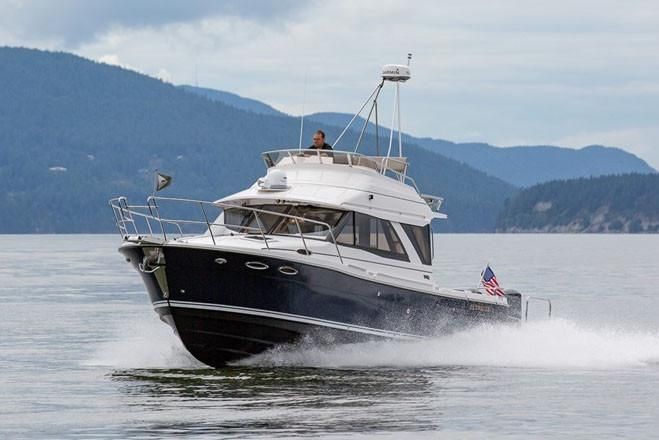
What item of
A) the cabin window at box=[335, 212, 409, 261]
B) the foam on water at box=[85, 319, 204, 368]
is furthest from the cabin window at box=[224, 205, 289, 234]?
the foam on water at box=[85, 319, 204, 368]

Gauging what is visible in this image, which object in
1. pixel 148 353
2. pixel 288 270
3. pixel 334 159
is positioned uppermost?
pixel 334 159

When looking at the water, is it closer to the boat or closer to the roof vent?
the boat

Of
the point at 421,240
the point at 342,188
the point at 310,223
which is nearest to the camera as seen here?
the point at 310,223

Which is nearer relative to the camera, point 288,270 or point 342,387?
point 342,387

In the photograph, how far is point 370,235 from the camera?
22172mm

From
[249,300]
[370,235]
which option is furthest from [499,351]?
[249,300]

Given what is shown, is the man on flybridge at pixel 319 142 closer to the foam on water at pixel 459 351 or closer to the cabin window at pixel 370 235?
the cabin window at pixel 370 235

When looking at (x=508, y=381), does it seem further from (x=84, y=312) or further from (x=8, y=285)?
(x=8, y=285)

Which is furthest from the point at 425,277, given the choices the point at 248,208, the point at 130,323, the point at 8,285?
the point at 8,285

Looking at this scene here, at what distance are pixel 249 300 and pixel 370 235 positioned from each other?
9.03ft

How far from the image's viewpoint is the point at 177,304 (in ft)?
67.3

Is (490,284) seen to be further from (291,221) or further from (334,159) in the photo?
(291,221)

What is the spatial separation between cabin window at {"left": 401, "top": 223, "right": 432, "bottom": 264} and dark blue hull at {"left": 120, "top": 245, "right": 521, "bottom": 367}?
1497 mm

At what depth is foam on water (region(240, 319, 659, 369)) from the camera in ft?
69.9
